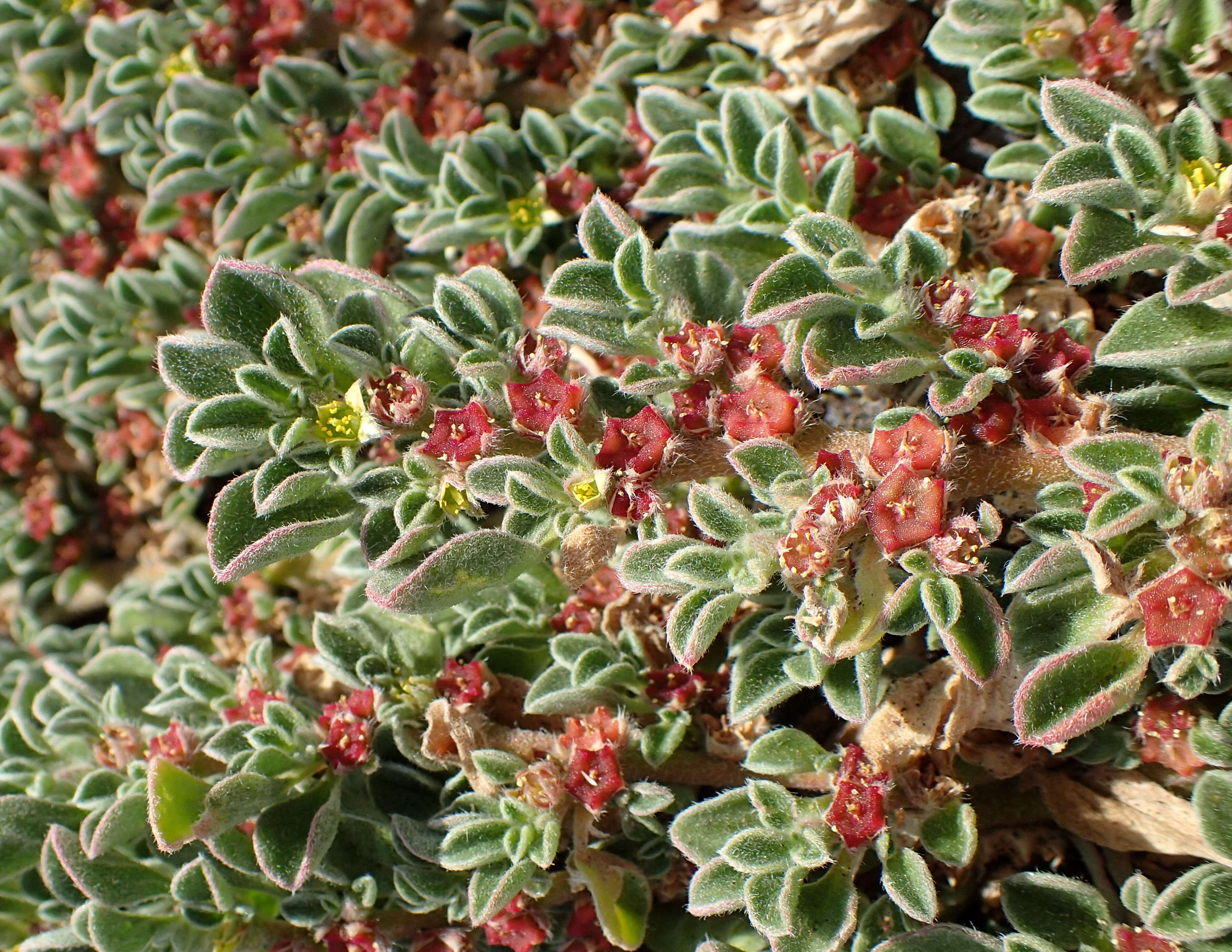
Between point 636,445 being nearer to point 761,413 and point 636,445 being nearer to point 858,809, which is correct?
point 761,413

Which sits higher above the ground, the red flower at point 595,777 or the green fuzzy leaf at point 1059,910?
the red flower at point 595,777

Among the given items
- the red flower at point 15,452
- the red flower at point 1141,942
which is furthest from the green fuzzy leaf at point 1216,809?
the red flower at point 15,452

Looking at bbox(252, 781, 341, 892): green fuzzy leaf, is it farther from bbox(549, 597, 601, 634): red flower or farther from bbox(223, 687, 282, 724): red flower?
bbox(549, 597, 601, 634): red flower

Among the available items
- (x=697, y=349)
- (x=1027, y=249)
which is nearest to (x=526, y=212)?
(x=697, y=349)

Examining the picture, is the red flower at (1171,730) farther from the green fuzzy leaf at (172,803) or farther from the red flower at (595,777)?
the green fuzzy leaf at (172,803)

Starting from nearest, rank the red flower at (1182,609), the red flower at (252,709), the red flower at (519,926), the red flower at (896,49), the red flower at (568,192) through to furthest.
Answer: the red flower at (1182,609) < the red flower at (519,926) < the red flower at (252,709) < the red flower at (896,49) < the red flower at (568,192)

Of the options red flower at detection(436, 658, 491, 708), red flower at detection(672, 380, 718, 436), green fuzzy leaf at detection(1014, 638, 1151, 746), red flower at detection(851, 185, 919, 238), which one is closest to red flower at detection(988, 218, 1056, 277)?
red flower at detection(851, 185, 919, 238)
